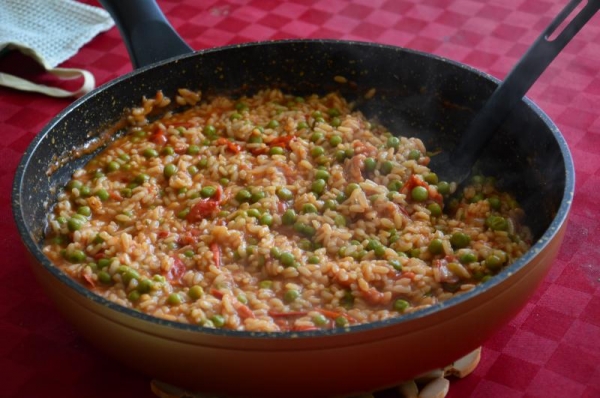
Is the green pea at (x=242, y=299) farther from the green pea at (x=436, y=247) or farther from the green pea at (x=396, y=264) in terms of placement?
the green pea at (x=436, y=247)

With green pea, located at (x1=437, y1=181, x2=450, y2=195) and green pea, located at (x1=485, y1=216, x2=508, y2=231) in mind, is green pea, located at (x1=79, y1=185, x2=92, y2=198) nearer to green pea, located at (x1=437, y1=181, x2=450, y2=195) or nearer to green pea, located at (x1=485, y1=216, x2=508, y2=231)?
green pea, located at (x1=437, y1=181, x2=450, y2=195)

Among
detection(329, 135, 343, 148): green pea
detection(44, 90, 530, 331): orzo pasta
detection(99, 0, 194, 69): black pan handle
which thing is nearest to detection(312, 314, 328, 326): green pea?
detection(44, 90, 530, 331): orzo pasta

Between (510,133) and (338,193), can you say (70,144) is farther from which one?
(510,133)

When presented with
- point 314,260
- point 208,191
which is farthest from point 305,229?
point 208,191

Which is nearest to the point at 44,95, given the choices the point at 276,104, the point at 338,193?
the point at 276,104

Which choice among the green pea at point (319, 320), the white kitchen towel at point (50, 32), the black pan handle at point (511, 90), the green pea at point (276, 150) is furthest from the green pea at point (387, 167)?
the white kitchen towel at point (50, 32)

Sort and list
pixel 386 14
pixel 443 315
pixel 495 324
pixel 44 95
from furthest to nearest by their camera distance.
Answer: pixel 386 14
pixel 44 95
pixel 495 324
pixel 443 315
